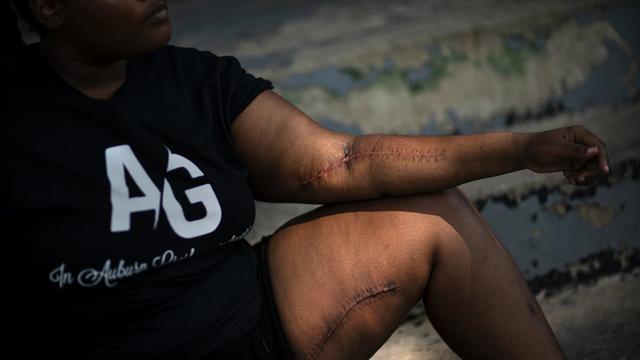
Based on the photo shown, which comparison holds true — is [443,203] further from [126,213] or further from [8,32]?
[8,32]

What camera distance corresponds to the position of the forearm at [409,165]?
1661mm

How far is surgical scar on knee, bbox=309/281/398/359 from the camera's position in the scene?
1.66m

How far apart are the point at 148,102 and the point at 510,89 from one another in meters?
1.21

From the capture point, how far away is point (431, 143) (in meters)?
1.72

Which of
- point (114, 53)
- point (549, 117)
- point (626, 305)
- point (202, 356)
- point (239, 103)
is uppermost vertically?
point (114, 53)

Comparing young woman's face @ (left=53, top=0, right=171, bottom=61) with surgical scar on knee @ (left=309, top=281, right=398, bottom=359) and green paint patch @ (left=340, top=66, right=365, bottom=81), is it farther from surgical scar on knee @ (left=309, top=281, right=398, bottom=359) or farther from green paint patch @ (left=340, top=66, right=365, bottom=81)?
green paint patch @ (left=340, top=66, right=365, bottom=81)

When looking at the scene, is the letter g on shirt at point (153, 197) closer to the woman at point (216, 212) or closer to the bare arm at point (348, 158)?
the woman at point (216, 212)

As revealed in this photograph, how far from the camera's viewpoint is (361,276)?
5.46 ft

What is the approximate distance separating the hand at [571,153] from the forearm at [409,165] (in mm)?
42

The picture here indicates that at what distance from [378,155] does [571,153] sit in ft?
1.29

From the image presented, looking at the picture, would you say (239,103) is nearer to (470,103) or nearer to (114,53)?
(114,53)

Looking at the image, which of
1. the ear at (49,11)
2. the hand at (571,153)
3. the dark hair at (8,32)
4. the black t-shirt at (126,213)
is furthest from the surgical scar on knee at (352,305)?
the dark hair at (8,32)

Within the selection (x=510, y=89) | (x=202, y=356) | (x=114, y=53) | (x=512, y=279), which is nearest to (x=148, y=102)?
(x=114, y=53)

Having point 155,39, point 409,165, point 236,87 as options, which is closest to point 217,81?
point 236,87
